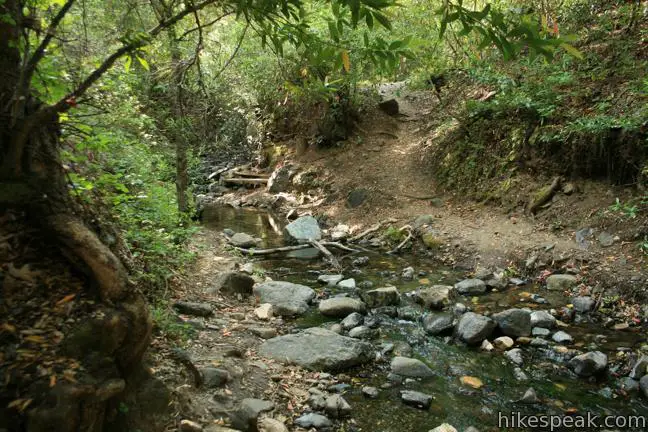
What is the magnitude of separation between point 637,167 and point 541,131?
1945 mm

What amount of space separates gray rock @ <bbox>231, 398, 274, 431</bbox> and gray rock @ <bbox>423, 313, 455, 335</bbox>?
269 cm

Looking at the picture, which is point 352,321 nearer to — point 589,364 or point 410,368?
point 410,368

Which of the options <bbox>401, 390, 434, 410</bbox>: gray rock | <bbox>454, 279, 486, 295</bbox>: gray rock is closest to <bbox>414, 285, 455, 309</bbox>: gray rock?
<bbox>454, 279, 486, 295</bbox>: gray rock

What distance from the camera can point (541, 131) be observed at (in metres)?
8.35

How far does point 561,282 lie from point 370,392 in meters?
4.04

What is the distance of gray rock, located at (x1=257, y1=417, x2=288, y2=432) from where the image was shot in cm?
343

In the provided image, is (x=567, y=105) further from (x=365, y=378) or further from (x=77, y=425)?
(x=77, y=425)

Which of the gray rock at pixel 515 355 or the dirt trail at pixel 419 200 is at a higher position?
the dirt trail at pixel 419 200

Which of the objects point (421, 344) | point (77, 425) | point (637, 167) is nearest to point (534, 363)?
point (421, 344)

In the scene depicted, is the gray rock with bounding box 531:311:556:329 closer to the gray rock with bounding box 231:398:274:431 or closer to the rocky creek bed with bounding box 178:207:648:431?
the rocky creek bed with bounding box 178:207:648:431

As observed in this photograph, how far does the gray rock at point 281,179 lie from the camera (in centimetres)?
1470

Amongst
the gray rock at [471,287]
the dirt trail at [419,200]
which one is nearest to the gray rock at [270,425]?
the gray rock at [471,287]

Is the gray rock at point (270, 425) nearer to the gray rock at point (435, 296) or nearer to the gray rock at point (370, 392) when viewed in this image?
the gray rock at point (370, 392)

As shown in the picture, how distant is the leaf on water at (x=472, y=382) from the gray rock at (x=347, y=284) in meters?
2.89
